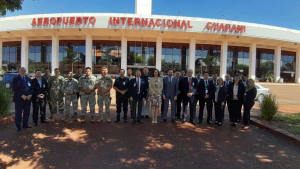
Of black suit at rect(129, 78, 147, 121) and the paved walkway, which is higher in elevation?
black suit at rect(129, 78, 147, 121)

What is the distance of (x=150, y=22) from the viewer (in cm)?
2117

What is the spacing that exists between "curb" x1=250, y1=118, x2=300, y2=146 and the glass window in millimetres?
31413

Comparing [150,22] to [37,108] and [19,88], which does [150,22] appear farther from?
[19,88]

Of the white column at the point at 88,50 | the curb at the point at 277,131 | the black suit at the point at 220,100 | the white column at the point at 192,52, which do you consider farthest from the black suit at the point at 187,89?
the white column at the point at 88,50

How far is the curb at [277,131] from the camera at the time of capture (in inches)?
188

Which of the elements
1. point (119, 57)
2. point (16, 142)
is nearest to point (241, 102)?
point (16, 142)

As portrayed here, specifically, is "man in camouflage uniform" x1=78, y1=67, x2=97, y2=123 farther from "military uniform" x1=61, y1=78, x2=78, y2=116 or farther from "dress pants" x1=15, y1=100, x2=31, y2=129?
"dress pants" x1=15, y1=100, x2=31, y2=129

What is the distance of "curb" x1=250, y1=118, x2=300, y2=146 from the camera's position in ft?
15.7

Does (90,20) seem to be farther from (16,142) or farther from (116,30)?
(16,142)

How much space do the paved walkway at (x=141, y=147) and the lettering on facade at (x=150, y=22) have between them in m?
17.0

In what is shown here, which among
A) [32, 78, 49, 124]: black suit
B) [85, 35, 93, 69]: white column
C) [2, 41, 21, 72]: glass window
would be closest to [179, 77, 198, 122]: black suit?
[32, 78, 49, 124]: black suit

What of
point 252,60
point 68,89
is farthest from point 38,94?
point 252,60

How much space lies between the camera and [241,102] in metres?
6.29

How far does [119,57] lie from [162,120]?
20004mm
